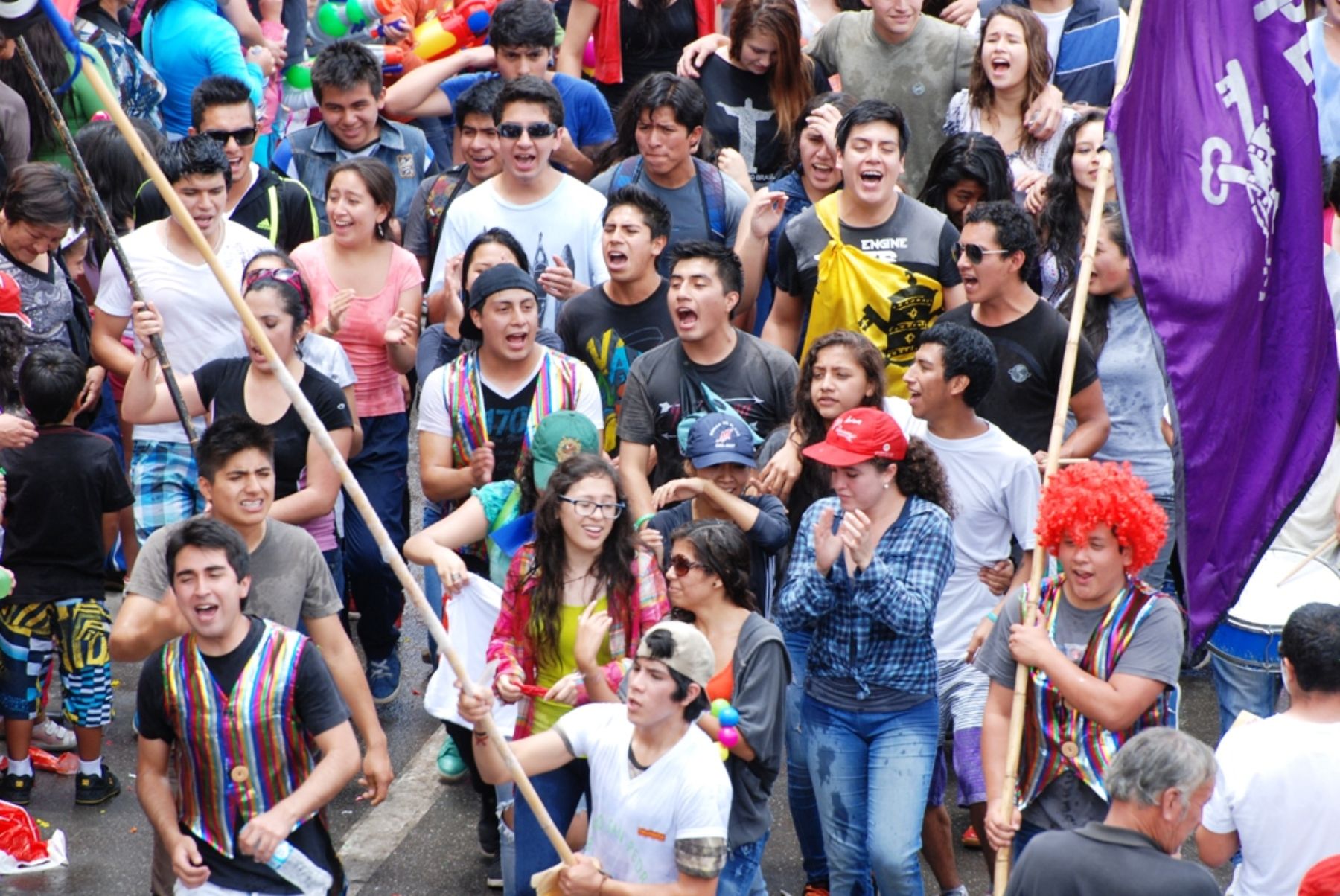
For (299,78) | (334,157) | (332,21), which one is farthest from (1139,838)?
(332,21)

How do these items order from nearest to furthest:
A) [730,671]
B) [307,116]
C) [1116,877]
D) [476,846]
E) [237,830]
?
[1116,877], [237,830], [730,671], [476,846], [307,116]

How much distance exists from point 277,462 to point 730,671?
234 centimetres

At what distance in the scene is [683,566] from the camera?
19.0 ft

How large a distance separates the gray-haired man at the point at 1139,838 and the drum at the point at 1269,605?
6.52ft

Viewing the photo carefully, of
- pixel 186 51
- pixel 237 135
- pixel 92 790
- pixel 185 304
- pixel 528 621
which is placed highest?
pixel 186 51

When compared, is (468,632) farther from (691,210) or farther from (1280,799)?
(691,210)

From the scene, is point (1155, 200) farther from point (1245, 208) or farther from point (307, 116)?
point (307, 116)

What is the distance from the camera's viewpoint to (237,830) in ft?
17.7

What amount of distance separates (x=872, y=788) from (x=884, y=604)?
0.64 metres

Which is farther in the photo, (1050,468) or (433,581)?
(433,581)

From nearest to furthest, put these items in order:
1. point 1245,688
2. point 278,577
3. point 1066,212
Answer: point 278,577
point 1245,688
point 1066,212

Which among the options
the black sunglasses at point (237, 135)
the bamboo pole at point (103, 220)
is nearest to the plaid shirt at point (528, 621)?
the bamboo pole at point (103, 220)

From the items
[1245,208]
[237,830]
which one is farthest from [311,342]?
[1245,208]

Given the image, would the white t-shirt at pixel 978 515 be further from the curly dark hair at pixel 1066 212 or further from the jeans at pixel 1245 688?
the curly dark hair at pixel 1066 212
